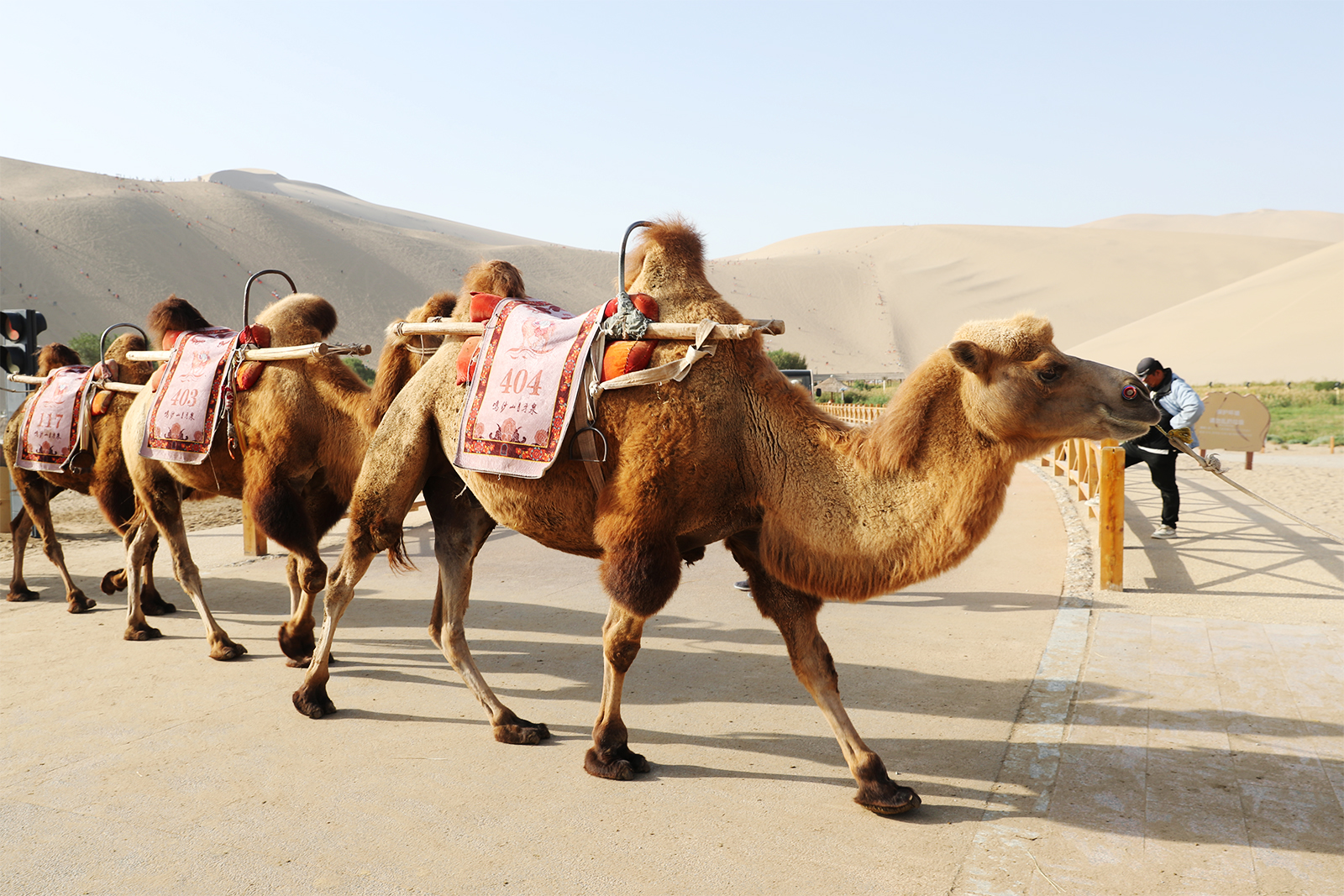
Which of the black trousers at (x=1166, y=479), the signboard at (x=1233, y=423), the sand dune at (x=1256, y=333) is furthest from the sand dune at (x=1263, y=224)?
the black trousers at (x=1166, y=479)

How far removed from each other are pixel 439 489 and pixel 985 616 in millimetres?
4134

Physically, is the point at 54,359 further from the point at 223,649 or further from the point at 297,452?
the point at 297,452

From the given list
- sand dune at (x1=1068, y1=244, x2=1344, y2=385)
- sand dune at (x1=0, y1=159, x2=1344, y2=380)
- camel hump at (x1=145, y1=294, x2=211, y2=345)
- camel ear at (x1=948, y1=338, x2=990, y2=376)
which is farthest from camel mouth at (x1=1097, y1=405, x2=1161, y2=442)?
sand dune at (x1=1068, y1=244, x2=1344, y2=385)

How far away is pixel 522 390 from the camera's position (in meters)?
4.06

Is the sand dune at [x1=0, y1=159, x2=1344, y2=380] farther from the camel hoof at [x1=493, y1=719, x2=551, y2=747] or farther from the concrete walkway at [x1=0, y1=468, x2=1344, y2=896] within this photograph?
the camel hoof at [x1=493, y1=719, x2=551, y2=747]

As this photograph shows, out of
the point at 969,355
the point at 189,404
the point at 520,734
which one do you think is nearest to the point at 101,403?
the point at 189,404

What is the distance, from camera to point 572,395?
3.90 metres

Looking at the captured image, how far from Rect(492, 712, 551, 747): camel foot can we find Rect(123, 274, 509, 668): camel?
1.72 m

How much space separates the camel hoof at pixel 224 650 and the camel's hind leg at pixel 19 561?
2927 millimetres

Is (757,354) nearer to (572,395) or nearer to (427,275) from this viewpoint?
(572,395)

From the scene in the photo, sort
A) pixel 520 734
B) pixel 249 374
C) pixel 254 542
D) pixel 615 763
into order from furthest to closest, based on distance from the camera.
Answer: pixel 254 542 < pixel 249 374 < pixel 520 734 < pixel 615 763

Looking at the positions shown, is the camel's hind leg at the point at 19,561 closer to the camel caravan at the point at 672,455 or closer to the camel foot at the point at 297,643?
the camel foot at the point at 297,643

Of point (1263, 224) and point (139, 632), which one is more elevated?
point (1263, 224)

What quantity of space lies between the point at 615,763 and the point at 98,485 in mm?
5094
